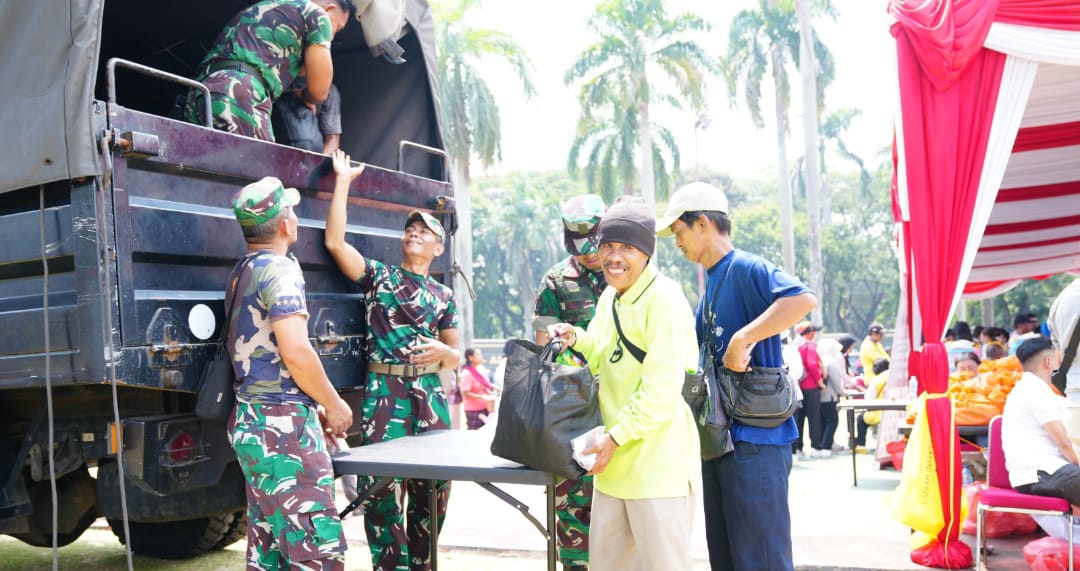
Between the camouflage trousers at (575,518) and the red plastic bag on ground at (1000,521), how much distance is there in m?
3.13

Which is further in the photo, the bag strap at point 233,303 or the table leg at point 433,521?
the table leg at point 433,521

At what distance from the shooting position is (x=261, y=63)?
401cm

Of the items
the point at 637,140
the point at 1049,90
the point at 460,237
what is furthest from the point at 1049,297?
the point at 1049,90

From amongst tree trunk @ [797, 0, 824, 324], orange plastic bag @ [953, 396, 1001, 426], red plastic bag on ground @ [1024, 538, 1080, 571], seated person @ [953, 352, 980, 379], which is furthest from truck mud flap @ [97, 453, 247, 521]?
tree trunk @ [797, 0, 824, 324]

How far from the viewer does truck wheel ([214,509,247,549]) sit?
5.31 m

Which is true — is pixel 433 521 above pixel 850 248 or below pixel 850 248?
below

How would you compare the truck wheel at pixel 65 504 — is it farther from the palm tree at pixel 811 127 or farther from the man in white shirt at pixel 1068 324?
the palm tree at pixel 811 127

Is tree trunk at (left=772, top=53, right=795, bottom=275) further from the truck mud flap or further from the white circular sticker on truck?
the white circular sticker on truck

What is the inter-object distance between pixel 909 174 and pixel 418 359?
10.3 ft

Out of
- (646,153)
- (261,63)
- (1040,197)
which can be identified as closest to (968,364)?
(1040,197)

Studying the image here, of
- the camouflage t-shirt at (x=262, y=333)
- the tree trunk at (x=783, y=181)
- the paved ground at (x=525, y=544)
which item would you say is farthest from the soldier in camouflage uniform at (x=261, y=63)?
the tree trunk at (x=783, y=181)

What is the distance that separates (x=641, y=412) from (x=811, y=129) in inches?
1106

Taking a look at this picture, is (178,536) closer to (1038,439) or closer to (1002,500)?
(1002,500)

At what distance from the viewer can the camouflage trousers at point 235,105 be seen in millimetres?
3814
